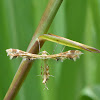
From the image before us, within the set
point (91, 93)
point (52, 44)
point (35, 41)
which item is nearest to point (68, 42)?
point (35, 41)

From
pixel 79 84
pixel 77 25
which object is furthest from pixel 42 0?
pixel 79 84

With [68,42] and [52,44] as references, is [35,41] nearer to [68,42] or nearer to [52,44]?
[68,42]

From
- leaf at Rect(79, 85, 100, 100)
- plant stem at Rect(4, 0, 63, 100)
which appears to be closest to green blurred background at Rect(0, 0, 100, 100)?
leaf at Rect(79, 85, 100, 100)

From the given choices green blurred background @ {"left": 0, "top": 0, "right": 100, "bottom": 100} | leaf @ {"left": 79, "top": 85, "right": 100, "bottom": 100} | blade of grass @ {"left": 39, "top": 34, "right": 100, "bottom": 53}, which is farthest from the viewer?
leaf @ {"left": 79, "top": 85, "right": 100, "bottom": 100}

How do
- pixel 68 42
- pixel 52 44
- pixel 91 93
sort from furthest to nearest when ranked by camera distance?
pixel 91 93, pixel 52 44, pixel 68 42

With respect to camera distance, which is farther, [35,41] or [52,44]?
[52,44]

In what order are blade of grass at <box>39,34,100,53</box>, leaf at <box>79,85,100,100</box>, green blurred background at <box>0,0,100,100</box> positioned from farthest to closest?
1. leaf at <box>79,85,100,100</box>
2. green blurred background at <box>0,0,100,100</box>
3. blade of grass at <box>39,34,100,53</box>

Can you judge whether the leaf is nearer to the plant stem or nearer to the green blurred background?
the green blurred background

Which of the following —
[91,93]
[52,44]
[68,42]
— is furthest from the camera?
[91,93]
